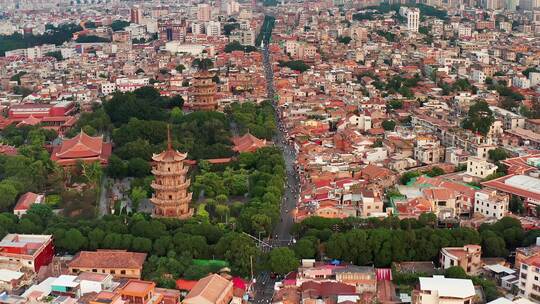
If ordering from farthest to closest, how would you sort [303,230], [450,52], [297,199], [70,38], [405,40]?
[70,38] < [405,40] < [450,52] < [297,199] < [303,230]

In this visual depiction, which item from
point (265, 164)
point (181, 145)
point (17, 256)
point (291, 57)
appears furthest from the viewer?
point (291, 57)

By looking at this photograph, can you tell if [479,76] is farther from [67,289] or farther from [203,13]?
[203,13]

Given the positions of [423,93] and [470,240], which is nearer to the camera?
[470,240]

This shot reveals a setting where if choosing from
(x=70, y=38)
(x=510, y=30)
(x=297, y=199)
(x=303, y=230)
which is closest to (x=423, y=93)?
(x=297, y=199)

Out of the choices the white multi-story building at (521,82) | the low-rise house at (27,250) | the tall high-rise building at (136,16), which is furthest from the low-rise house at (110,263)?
the tall high-rise building at (136,16)

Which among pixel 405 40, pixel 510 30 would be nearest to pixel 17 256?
pixel 405 40

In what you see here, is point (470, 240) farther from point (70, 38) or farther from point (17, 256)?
point (70, 38)
